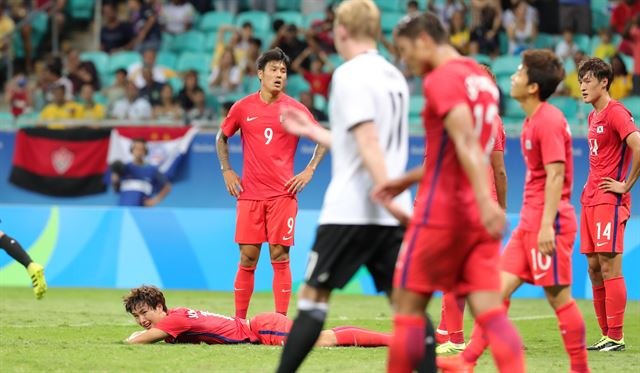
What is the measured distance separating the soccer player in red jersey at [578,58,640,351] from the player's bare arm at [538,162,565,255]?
2.91m

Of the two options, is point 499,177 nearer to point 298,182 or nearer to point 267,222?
point 298,182

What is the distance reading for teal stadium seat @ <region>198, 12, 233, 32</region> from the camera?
22266 millimetres

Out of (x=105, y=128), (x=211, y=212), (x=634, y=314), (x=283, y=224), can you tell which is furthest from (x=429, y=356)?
(x=105, y=128)

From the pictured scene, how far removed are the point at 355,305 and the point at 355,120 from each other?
7959 mm

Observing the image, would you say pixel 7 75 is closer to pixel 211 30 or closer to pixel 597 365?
pixel 211 30

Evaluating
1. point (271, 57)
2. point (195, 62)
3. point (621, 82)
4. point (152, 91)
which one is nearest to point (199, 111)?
point (152, 91)

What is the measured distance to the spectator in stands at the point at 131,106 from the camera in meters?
19.7

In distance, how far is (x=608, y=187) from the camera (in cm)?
998

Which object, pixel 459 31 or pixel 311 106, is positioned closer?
pixel 311 106

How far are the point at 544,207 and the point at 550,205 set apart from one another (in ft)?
0.27

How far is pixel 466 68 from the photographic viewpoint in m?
5.91

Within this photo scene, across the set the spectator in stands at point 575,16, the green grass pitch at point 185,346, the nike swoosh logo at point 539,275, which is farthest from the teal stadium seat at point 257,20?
the nike swoosh logo at point 539,275

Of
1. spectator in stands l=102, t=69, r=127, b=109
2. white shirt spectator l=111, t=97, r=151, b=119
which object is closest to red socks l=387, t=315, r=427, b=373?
white shirt spectator l=111, t=97, r=151, b=119

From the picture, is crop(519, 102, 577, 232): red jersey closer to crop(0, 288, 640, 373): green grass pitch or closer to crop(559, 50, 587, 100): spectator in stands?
crop(0, 288, 640, 373): green grass pitch
